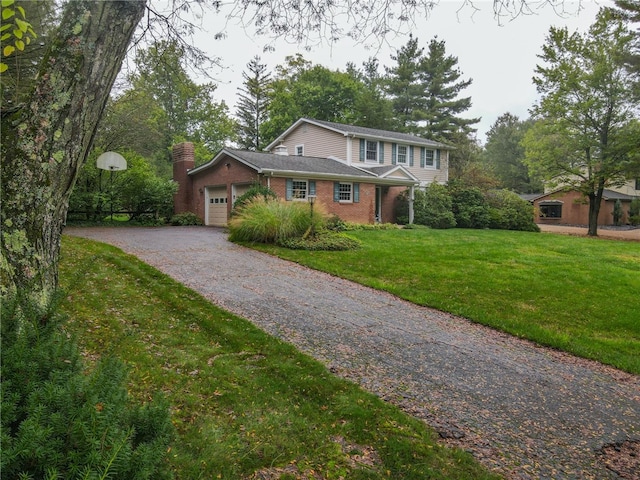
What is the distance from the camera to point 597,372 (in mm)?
4812

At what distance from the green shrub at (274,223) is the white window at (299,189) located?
16.6 ft

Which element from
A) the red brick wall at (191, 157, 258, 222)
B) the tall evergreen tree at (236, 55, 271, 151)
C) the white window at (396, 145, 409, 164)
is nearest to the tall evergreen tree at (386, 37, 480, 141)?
the tall evergreen tree at (236, 55, 271, 151)

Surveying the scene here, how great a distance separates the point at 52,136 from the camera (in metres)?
2.32

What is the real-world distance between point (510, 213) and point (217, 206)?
55.6 feet

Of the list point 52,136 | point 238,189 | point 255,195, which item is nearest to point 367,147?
point 238,189

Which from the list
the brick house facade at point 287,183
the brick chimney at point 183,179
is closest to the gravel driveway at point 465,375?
the brick house facade at point 287,183

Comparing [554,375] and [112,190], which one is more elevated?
[112,190]

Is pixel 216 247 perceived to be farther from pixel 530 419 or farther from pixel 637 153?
pixel 637 153

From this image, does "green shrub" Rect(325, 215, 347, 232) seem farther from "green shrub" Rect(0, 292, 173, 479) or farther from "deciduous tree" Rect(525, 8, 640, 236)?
"green shrub" Rect(0, 292, 173, 479)

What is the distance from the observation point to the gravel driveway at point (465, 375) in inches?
123

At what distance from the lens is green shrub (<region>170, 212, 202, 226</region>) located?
810 inches

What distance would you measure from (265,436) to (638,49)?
72.0ft

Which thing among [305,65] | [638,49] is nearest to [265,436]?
[638,49]

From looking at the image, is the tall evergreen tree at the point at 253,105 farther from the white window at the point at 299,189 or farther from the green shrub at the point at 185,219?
the white window at the point at 299,189
